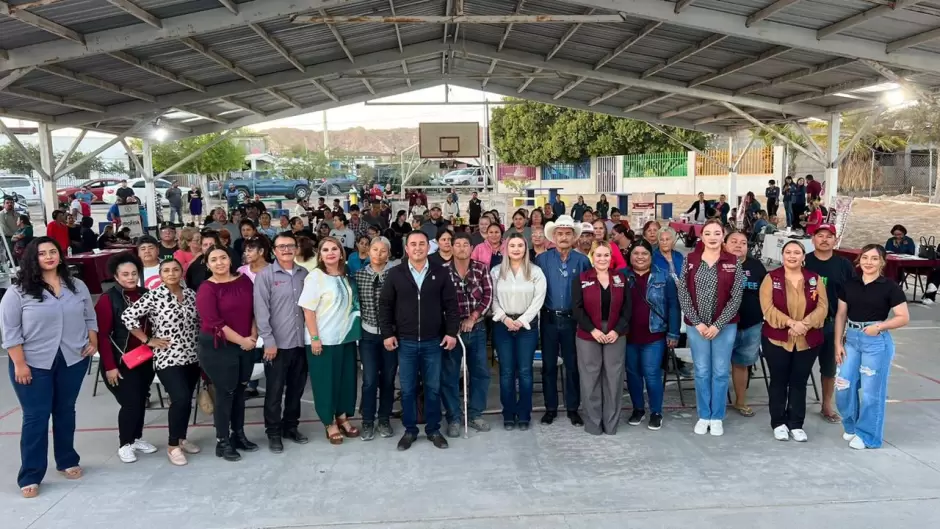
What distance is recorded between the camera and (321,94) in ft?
59.7

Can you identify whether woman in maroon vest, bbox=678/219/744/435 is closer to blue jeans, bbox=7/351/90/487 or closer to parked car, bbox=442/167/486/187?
blue jeans, bbox=7/351/90/487

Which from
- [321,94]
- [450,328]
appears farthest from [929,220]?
[450,328]

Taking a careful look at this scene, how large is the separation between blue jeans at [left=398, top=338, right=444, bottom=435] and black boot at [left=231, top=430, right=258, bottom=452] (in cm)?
105

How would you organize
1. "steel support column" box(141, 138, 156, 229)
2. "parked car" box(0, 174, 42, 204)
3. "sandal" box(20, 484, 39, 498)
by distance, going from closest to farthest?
"sandal" box(20, 484, 39, 498), "steel support column" box(141, 138, 156, 229), "parked car" box(0, 174, 42, 204)

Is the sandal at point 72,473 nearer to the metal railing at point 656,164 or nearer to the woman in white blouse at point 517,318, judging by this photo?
the woman in white blouse at point 517,318

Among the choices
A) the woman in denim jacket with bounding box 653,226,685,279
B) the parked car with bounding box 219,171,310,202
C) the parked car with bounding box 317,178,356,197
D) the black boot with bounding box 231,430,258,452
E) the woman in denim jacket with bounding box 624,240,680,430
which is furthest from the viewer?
the parked car with bounding box 317,178,356,197

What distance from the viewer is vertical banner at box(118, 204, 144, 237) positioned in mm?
16094

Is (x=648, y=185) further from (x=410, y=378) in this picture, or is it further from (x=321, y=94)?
(x=410, y=378)

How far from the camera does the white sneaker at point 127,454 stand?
15.3ft

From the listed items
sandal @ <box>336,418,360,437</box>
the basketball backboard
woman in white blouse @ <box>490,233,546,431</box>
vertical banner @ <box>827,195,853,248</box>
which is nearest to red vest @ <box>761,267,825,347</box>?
woman in white blouse @ <box>490,233,546,431</box>

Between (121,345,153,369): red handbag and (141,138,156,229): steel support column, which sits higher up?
(141,138,156,229): steel support column

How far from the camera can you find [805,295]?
4719 millimetres

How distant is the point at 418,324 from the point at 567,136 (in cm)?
3190

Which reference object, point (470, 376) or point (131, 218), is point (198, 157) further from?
point (470, 376)
